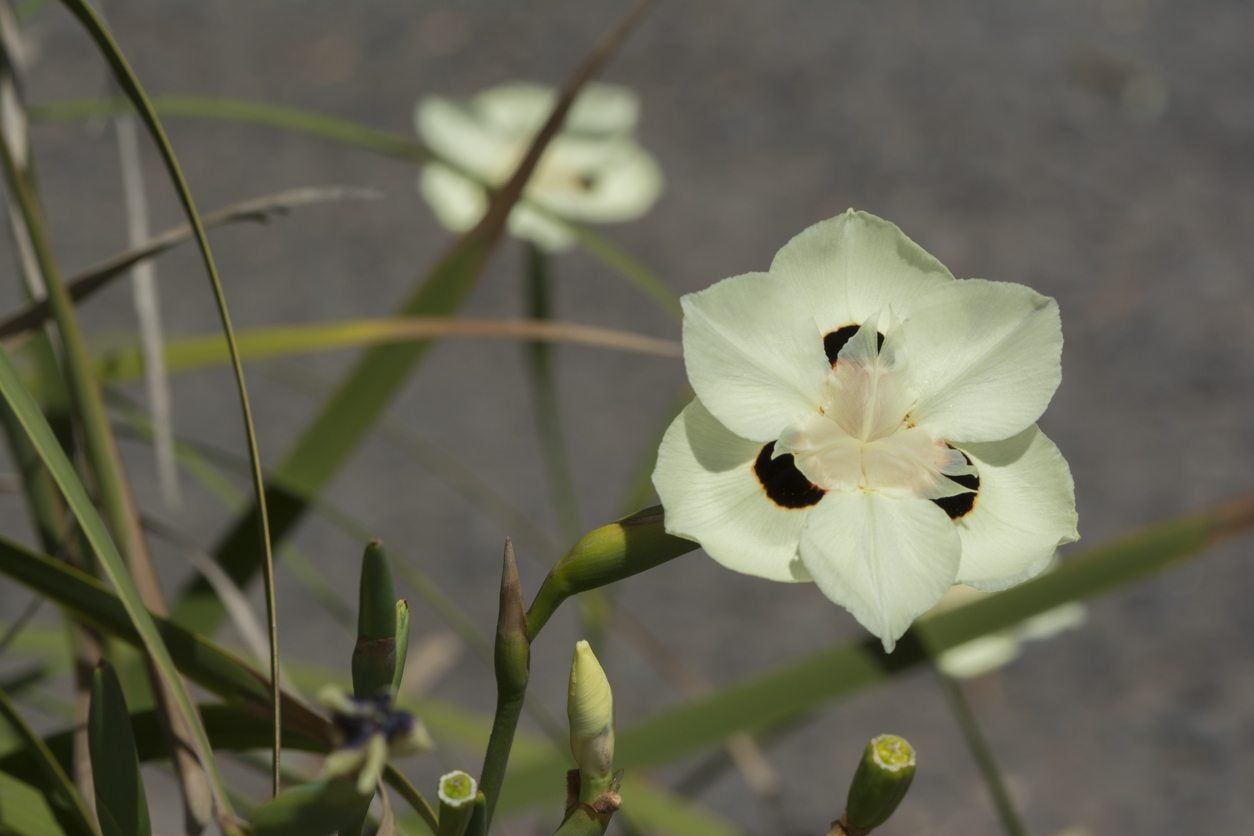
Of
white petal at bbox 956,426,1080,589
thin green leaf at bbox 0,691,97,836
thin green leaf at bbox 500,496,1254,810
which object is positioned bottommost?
thin green leaf at bbox 500,496,1254,810

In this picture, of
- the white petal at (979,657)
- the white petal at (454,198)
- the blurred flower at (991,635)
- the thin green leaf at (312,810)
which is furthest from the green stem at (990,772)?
the white petal at (454,198)

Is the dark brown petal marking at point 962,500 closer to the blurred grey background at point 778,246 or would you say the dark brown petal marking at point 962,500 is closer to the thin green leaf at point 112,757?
the thin green leaf at point 112,757

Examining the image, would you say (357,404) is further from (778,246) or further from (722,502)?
(778,246)

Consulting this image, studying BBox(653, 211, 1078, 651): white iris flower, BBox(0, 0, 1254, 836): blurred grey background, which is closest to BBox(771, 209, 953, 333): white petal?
BBox(653, 211, 1078, 651): white iris flower

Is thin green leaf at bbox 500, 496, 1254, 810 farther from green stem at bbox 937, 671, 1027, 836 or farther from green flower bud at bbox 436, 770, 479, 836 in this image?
green flower bud at bbox 436, 770, 479, 836

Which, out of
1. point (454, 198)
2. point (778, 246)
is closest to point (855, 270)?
point (454, 198)

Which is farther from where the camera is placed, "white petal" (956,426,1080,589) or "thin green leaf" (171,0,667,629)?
"thin green leaf" (171,0,667,629)
